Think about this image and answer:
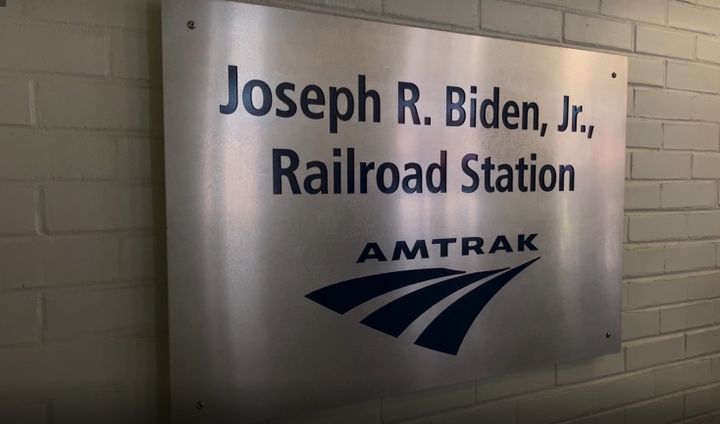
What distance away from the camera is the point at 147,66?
1.07 m

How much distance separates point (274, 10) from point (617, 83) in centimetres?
104

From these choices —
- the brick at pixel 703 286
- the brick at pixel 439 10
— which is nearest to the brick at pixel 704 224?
the brick at pixel 703 286

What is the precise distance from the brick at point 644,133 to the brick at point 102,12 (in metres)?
1.39

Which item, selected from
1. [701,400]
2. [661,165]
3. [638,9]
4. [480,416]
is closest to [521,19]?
[638,9]

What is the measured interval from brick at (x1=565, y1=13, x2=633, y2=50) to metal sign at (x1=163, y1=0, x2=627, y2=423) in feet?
0.27

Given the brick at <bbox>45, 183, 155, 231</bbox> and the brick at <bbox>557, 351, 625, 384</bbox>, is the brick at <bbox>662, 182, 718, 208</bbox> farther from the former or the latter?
the brick at <bbox>45, 183, 155, 231</bbox>

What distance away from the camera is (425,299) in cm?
131

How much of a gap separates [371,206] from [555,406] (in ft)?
2.99

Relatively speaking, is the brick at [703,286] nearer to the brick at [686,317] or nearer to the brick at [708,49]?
the brick at [686,317]

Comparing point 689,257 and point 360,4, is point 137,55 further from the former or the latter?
point 689,257

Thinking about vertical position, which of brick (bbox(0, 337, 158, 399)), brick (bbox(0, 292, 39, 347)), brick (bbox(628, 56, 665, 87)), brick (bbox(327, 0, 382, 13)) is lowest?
brick (bbox(0, 337, 158, 399))

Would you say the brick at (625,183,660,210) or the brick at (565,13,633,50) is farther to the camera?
the brick at (625,183,660,210)

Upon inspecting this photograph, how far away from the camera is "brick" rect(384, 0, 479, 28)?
1289mm

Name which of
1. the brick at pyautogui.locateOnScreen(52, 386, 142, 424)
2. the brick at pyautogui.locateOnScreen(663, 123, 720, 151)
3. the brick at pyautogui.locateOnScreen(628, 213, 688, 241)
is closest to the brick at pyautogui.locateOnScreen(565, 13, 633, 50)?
the brick at pyautogui.locateOnScreen(663, 123, 720, 151)
